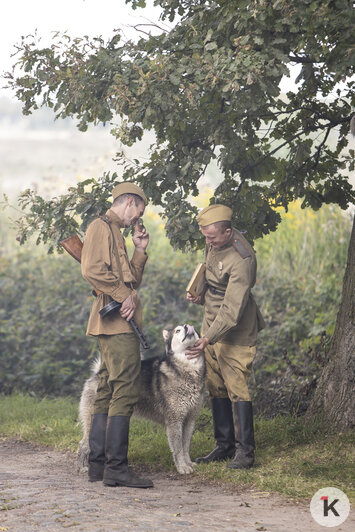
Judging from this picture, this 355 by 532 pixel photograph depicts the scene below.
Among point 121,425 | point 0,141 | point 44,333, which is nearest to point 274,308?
point 44,333

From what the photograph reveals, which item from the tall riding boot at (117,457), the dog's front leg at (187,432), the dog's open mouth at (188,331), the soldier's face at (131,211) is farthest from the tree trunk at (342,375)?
the soldier's face at (131,211)

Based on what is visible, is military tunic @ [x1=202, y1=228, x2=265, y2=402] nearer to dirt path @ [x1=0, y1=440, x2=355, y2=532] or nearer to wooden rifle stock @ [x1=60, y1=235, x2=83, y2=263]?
dirt path @ [x1=0, y1=440, x2=355, y2=532]

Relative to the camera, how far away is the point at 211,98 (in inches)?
269

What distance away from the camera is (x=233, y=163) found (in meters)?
7.52

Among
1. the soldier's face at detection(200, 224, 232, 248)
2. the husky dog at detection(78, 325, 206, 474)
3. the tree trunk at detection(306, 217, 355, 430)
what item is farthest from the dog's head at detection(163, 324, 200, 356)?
the tree trunk at detection(306, 217, 355, 430)

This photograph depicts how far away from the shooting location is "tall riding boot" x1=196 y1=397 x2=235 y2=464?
267 inches

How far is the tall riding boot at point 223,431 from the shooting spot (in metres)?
6.78

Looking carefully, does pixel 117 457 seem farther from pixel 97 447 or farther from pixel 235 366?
pixel 235 366

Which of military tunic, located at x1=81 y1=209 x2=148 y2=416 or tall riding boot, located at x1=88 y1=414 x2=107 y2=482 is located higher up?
military tunic, located at x1=81 y1=209 x2=148 y2=416

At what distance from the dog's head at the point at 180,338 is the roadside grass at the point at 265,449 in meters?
1.05

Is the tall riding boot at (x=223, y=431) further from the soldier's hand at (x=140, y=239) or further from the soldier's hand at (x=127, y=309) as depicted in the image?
the soldier's hand at (x=140, y=239)

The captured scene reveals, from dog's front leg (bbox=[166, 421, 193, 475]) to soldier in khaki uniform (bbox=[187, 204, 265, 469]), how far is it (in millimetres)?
325

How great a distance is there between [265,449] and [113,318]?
2.12 m

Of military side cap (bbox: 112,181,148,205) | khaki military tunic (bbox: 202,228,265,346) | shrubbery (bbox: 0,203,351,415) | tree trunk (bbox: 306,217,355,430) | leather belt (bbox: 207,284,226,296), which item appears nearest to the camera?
military side cap (bbox: 112,181,148,205)
